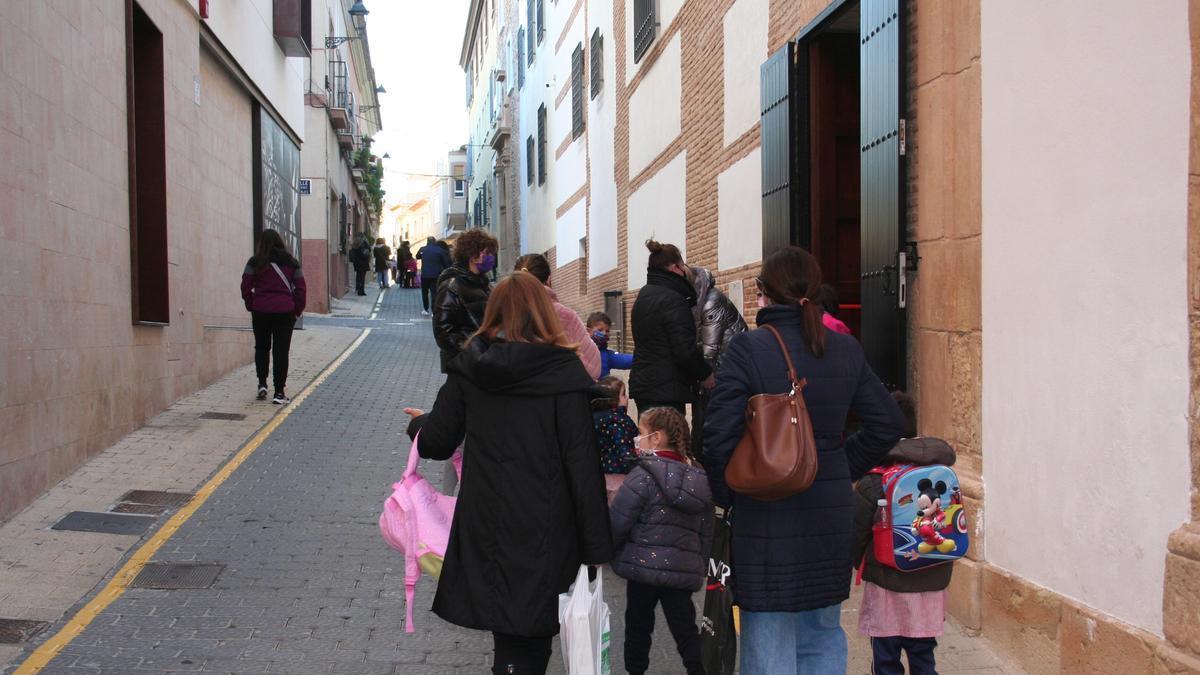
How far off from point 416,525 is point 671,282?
2731 mm

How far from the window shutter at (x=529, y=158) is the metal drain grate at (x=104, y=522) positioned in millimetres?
21809

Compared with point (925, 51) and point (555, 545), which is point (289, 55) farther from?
point (555, 545)

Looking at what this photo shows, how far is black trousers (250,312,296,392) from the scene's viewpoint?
36.5ft

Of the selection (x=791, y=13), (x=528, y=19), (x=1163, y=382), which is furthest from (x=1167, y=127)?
(x=528, y=19)

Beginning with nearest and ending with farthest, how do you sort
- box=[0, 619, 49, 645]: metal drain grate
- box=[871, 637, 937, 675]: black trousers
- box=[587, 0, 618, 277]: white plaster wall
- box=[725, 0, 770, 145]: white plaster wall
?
box=[871, 637, 937, 675]: black trousers < box=[0, 619, 49, 645]: metal drain grate < box=[725, 0, 770, 145]: white plaster wall < box=[587, 0, 618, 277]: white plaster wall

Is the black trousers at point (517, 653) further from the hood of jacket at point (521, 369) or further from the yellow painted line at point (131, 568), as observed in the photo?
the yellow painted line at point (131, 568)

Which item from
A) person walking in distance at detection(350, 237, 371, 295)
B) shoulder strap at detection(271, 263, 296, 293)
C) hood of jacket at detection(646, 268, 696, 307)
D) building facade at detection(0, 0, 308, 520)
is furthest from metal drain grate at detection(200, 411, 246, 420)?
person walking in distance at detection(350, 237, 371, 295)

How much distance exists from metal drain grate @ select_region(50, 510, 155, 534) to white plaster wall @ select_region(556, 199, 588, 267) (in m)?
13.4

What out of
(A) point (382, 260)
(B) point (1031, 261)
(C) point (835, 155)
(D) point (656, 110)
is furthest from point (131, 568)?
(A) point (382, 260)

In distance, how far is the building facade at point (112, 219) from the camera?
7.12 metres

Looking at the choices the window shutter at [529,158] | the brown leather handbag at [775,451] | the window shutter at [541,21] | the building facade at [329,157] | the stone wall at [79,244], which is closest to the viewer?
the brown leather handbag at [775,451]

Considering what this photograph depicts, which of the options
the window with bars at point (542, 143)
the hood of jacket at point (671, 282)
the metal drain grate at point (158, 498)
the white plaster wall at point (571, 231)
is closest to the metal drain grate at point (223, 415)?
the metal drain grate at point (158, 498)

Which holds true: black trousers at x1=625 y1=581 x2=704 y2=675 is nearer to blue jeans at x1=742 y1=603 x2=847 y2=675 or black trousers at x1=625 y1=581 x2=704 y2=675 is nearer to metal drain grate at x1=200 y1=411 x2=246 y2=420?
blue jeans at x1=742 y1=603 x2=847 y2=675

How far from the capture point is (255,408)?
11227 millimetres
